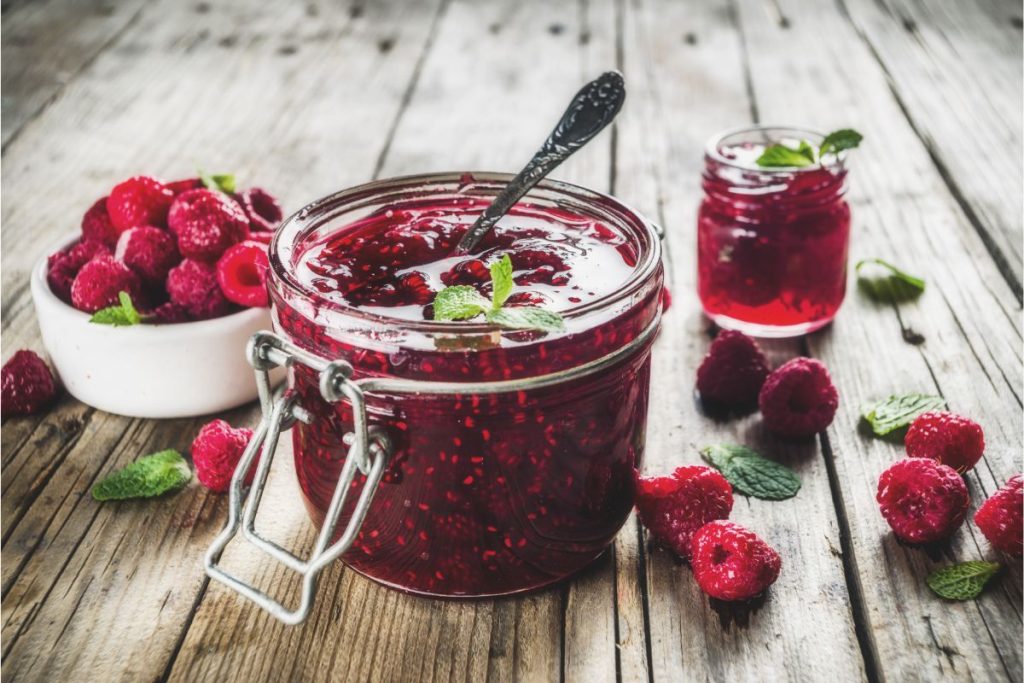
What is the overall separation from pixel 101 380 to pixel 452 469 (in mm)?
599

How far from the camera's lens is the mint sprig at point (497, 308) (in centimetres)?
92

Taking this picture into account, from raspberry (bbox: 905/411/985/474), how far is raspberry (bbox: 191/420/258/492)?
728 mm

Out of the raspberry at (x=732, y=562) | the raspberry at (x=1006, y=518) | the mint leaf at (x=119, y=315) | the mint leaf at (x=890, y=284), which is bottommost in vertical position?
the mint leaf at (x=890, y=284)

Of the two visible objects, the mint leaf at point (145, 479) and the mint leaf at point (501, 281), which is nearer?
the mint leaf at point (501, 281)

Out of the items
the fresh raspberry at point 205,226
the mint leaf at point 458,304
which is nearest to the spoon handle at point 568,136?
the mint leaf at point 458,304

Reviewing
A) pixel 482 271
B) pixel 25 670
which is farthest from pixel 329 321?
pixel 25 670

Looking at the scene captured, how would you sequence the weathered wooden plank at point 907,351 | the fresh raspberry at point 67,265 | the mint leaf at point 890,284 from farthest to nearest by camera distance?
1. the mint leaf at point 890,284
2. the fresh raspberry at point 67,265
3. the weathered wooden plank at point 907,351

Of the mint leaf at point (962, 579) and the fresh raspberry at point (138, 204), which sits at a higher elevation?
the fresh raspberry at point (138, 204)

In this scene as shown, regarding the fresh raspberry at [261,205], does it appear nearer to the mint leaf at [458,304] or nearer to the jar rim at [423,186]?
the jar rim at [423,186]

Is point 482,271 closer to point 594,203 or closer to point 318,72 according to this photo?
point 594,203

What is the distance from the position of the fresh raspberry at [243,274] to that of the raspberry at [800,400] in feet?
1.99

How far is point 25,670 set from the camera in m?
1.01

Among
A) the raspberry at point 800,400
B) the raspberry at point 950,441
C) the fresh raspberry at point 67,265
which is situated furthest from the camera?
the fresh raspberry at point 67,265

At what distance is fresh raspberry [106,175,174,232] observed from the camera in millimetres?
1400
